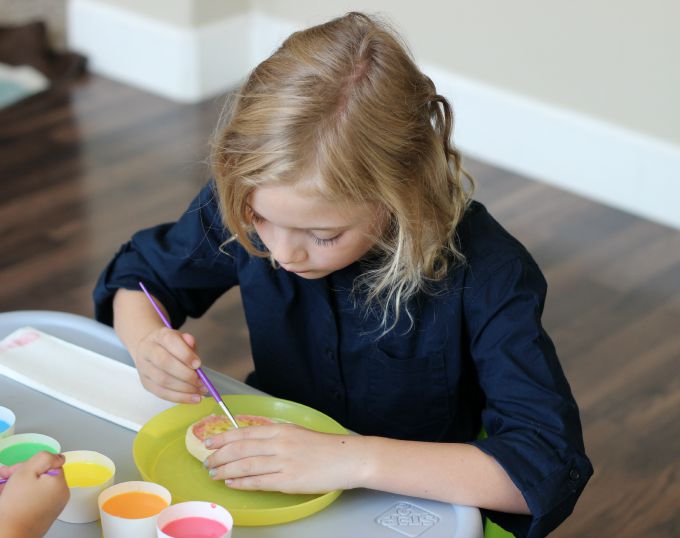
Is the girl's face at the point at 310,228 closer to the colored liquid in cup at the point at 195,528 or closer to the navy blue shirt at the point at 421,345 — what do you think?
the navy blue shirt at the point at 421,345

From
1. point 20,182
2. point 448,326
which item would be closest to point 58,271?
point 20,182

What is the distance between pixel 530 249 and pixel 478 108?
0.67 m

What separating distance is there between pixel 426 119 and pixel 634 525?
3.89ft

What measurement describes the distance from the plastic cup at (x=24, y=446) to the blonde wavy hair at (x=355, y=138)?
1.06 feet

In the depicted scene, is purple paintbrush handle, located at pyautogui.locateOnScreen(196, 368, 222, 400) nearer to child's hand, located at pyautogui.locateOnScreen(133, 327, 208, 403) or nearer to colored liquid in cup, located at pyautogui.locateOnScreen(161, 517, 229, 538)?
child's hand, located at pyautogui.locateOnScreen(133, 327, 208, 403)

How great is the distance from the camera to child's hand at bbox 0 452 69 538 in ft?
2.98

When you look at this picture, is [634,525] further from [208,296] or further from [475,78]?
[475,78]

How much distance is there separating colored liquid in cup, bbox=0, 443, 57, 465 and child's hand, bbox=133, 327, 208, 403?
6.0 inches

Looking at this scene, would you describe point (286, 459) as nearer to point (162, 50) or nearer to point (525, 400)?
point (525, 400)

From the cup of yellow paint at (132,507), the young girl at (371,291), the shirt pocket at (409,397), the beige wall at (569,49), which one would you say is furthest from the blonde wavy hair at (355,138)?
the beige wall at (569,49)

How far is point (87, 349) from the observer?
131 centimetres

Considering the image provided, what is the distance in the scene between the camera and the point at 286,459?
1056mm

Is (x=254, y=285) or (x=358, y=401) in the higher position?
(x=254, y=285)

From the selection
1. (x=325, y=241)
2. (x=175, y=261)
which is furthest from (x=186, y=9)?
(x=325, y=241)
